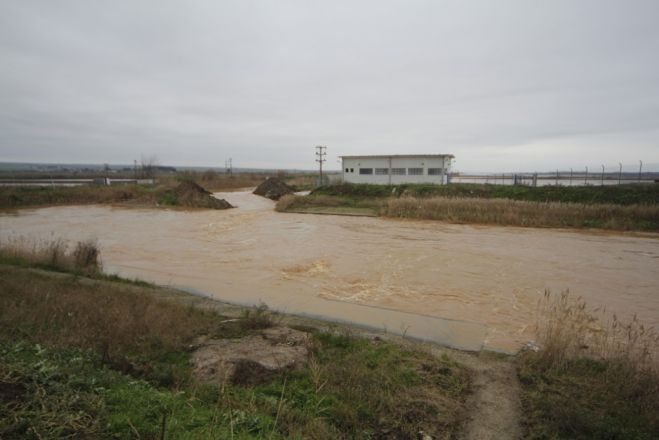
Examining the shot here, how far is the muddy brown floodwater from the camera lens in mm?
9266

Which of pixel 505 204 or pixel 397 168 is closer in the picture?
pixel 505 204

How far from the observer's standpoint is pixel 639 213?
872 inches

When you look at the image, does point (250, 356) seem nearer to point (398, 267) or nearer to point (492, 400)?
point (492, 400)

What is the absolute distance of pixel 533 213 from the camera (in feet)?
78.1

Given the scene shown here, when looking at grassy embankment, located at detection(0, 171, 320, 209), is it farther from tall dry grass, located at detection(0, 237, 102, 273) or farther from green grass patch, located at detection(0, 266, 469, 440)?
green grass patch, located at detection(0, 266, 469, 440)

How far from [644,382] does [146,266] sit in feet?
47.4

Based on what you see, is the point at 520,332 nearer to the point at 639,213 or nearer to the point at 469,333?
the point at 469,333

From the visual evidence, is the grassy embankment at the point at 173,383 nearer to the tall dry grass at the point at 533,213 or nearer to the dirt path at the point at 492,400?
the dirt path at the point at 492,400

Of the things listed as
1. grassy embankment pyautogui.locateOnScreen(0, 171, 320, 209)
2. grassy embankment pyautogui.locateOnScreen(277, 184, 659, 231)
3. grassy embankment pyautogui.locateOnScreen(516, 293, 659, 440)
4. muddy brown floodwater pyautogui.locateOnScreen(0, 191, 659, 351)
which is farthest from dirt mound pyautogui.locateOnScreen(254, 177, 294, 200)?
grassy embankment pyautogui.locateOnScreen(516, 293, 659, 440)

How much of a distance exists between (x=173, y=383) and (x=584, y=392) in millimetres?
5282

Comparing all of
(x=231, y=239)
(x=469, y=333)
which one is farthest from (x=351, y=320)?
(x=231, y=239)

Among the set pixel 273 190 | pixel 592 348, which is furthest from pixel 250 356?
pixel 273 190

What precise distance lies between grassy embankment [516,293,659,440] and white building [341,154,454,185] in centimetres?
3636

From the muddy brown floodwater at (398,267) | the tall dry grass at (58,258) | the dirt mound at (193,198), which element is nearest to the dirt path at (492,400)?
the muddy brown floodwater at (398,267)
